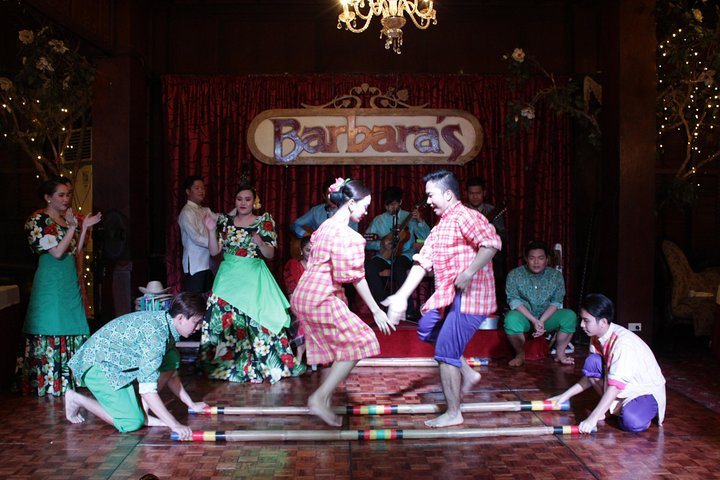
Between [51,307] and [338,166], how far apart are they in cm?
368

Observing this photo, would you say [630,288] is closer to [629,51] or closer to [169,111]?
[629,51]

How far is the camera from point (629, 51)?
623cm

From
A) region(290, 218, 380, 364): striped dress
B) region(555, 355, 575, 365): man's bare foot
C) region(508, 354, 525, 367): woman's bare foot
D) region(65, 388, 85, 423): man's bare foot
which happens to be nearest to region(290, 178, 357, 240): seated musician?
region(508, 354, 525, 367): woman's bare foot

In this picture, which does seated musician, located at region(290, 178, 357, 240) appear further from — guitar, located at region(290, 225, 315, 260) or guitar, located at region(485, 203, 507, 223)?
guitar, located at region(485, 203, 507, 223)

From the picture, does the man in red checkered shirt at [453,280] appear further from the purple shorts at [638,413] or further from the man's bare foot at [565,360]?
the man's bare foot at [565,360]

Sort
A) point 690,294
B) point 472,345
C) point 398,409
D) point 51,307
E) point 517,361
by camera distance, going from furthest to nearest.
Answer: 1. point 690,294
2. point 472,345
3. point 517,361
4. point 51,307
5. point 398,409

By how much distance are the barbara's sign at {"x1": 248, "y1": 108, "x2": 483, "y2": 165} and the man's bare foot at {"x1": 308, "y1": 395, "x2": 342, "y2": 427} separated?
398 centimetres

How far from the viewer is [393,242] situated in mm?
6945

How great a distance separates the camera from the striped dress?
4.13 metres

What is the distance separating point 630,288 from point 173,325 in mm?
3993

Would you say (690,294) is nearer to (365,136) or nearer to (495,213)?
(495,213)

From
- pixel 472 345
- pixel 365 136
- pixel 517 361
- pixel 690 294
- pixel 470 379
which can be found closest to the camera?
pixel 470 379

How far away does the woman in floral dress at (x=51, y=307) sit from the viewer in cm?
501

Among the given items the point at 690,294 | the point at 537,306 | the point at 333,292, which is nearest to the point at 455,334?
the point at 333,292
